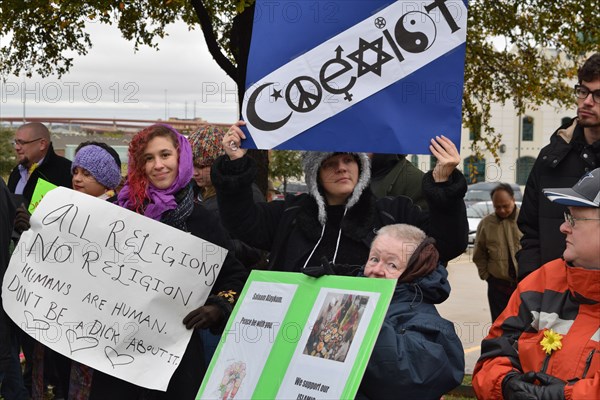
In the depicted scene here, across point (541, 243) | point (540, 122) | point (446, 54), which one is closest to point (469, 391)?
point (541, 243)

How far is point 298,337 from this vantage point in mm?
3646

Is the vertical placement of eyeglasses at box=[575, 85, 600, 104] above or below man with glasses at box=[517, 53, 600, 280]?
above

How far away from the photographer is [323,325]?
358 cm

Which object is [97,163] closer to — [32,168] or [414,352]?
[414,352]

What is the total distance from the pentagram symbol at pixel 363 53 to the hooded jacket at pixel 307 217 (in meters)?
0.41

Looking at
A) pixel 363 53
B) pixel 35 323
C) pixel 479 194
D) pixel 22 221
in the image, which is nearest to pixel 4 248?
pixel 22 221

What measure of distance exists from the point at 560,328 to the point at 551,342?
0.07 m

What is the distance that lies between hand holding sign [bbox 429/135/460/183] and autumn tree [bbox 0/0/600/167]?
6828 millimetres

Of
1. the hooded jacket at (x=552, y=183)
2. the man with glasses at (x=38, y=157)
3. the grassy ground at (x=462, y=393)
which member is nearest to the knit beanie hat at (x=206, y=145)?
the hooded jacket at (x=552, y=183)

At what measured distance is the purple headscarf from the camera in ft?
14.9

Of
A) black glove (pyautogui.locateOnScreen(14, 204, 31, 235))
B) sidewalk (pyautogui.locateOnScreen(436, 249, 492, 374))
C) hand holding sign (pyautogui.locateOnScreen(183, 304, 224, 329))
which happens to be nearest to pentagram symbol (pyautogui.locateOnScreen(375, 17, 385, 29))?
hand holding sign (pyautogui.locateOnScreen(183, 304, 224, 329))

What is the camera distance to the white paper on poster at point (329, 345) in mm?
3393

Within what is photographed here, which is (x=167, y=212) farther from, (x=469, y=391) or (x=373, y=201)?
(x=469, y=391)

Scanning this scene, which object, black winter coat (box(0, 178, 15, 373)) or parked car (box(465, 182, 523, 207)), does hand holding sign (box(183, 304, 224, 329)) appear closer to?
black winter coat (box(0, 178, 15, 373))
